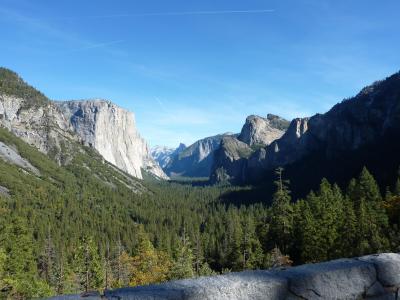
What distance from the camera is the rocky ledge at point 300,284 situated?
4.29 m

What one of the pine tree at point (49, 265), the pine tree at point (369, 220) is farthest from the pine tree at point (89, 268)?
the pine tree at point (369, 220)

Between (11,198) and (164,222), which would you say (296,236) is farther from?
(11,198)

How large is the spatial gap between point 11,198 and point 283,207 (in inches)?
5189

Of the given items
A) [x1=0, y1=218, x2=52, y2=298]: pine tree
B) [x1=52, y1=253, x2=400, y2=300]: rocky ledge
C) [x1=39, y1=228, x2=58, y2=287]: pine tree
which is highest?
[x1=52, y1=253, x2=400, y2=300]: rocky ledge

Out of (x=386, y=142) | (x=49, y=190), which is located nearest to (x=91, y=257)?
(x=49, y=190)

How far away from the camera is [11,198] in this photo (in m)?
160

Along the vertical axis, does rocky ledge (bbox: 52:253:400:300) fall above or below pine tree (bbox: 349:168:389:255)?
above

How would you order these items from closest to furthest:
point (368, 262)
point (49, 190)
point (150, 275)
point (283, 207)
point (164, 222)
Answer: point (368, 262)
point (283, 207)
point (150, 275)
point (164, 222)
point (49, 190)

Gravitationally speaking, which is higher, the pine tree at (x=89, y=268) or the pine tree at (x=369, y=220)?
the pine tree at (x=369, y=220)

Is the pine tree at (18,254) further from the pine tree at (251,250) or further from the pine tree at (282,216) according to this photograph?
the pine tree at (282,216)

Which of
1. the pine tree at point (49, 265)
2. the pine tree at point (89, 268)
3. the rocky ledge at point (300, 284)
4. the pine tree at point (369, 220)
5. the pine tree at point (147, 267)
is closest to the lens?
the rocky ledge at point (300, 284)

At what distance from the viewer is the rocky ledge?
4.29 m

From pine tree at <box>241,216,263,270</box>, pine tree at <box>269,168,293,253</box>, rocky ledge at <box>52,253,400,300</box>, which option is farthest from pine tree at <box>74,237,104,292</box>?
rocky ledge at <box>52,253,400,300</box>

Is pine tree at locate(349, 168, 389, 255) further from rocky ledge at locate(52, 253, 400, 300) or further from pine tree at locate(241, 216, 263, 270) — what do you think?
rocky ledge at locate(52, 253, 400, 300)
